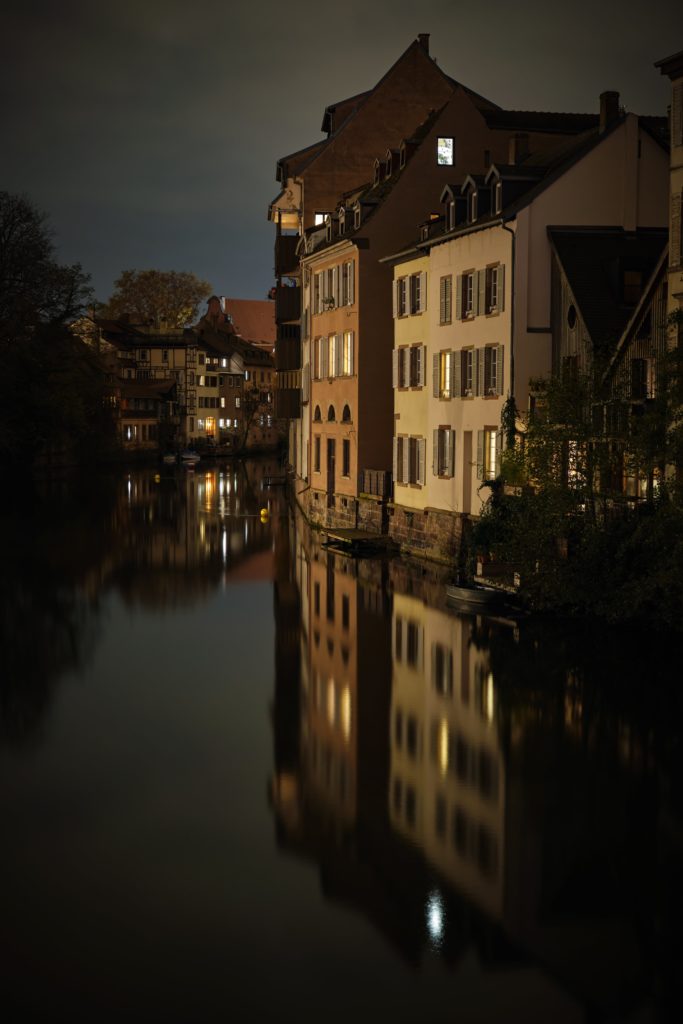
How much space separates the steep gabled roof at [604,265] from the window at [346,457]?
550 inches

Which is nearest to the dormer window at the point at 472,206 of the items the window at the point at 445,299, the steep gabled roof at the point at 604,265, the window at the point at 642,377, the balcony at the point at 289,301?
the window at the point at 445,299

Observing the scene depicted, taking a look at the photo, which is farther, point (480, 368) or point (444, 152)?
point (444, 152)

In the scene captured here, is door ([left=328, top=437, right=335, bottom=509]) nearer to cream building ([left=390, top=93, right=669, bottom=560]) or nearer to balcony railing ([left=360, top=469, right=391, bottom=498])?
balcony railing ([left=360, top=469, right=391, bottom=498])

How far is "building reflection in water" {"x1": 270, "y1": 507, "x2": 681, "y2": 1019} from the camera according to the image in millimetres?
11547

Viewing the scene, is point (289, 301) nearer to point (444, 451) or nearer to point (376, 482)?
point (376, 482)

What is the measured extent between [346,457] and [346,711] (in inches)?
993

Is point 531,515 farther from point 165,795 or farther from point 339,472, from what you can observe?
point 339,472

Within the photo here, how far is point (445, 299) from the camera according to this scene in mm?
36219

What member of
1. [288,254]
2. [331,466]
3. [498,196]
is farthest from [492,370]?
[288,254]

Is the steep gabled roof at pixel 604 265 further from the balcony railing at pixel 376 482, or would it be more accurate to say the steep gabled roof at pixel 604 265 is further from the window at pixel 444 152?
the balcony railing at pixel 376 482

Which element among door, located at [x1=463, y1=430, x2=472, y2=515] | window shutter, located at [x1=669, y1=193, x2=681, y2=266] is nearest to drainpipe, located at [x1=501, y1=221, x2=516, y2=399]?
door, located at [x1=463, y1=430, x2=472, y2=515]

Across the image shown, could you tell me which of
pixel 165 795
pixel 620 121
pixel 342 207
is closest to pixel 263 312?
pixel 342 207

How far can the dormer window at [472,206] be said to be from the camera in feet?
112

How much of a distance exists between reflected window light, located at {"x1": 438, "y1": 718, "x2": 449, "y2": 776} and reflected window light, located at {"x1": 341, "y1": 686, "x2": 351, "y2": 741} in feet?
4.62
